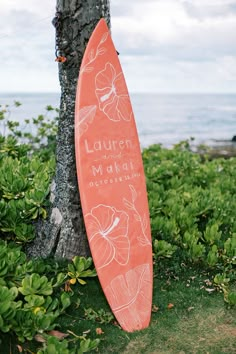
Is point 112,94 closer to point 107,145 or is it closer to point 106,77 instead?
point 106,77

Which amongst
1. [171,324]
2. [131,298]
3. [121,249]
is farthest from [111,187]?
[171,324]

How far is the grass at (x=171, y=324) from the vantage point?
118 inches

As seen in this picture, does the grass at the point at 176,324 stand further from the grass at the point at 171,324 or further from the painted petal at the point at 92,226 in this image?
the painted petal at the point at 92,226

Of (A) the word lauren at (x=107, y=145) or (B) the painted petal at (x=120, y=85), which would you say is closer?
(A) the word lauren at (x=107, y=145)

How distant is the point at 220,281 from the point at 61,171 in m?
1.26

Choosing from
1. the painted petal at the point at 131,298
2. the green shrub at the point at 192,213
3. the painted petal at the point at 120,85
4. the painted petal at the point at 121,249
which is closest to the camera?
the painted petal at the point at 131,298

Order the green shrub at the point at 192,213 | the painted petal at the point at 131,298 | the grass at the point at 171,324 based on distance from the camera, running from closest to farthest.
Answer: the grass at the point at 171,324, the painted petal at the point at 131,298, the green shrub at the point at 192,213

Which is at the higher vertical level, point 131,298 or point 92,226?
point 92,226

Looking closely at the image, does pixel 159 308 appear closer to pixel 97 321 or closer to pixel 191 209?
pixel 97 321

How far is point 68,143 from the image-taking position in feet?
11.3

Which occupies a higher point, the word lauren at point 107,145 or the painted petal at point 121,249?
the word lauren at point 107,145

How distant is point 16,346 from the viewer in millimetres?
2887

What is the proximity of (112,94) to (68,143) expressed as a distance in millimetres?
423

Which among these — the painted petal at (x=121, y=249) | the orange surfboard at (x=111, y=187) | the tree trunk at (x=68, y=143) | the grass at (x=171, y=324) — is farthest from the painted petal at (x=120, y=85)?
the grass at (x=171, y=324)
